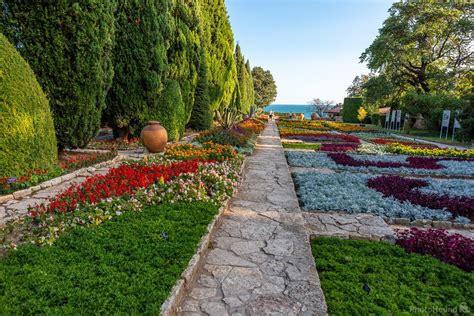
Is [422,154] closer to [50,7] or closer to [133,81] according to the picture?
[133,81]

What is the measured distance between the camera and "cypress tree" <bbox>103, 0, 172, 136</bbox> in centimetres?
905

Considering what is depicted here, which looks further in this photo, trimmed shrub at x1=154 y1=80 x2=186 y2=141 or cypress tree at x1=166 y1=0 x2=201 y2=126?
cypress tree at x1=166 y1=0 x2=201 y2=126

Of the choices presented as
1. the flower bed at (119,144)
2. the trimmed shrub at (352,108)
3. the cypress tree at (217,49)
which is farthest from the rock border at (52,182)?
the trimmed shrub at (352,108)

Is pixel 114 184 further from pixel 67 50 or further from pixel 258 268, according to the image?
pixel 67 50

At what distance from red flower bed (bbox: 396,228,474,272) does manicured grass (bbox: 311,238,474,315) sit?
143 mm

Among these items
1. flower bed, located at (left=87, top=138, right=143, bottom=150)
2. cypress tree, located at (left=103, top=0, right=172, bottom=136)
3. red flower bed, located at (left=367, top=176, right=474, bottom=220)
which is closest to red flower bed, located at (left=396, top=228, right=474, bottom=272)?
red flower bed, located at (left=367, top=176, right=474, bottom=220)

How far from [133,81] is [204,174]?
18.9 ft

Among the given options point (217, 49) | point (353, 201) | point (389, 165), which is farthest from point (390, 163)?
point (217, 49)

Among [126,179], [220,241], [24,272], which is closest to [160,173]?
[126,179]

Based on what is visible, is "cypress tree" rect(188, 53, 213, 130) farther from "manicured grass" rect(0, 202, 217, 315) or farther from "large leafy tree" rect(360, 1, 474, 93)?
"large leafy tree" rect(360, 1, 474, 93)

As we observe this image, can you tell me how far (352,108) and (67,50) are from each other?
39.0m

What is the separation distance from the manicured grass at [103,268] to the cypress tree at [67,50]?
4182 millimetres

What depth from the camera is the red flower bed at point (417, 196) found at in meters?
4.67

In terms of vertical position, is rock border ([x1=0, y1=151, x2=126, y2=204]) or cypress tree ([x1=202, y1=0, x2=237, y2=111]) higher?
cypress tree ([x1=202, y1=0, x2=237, y2=111])
